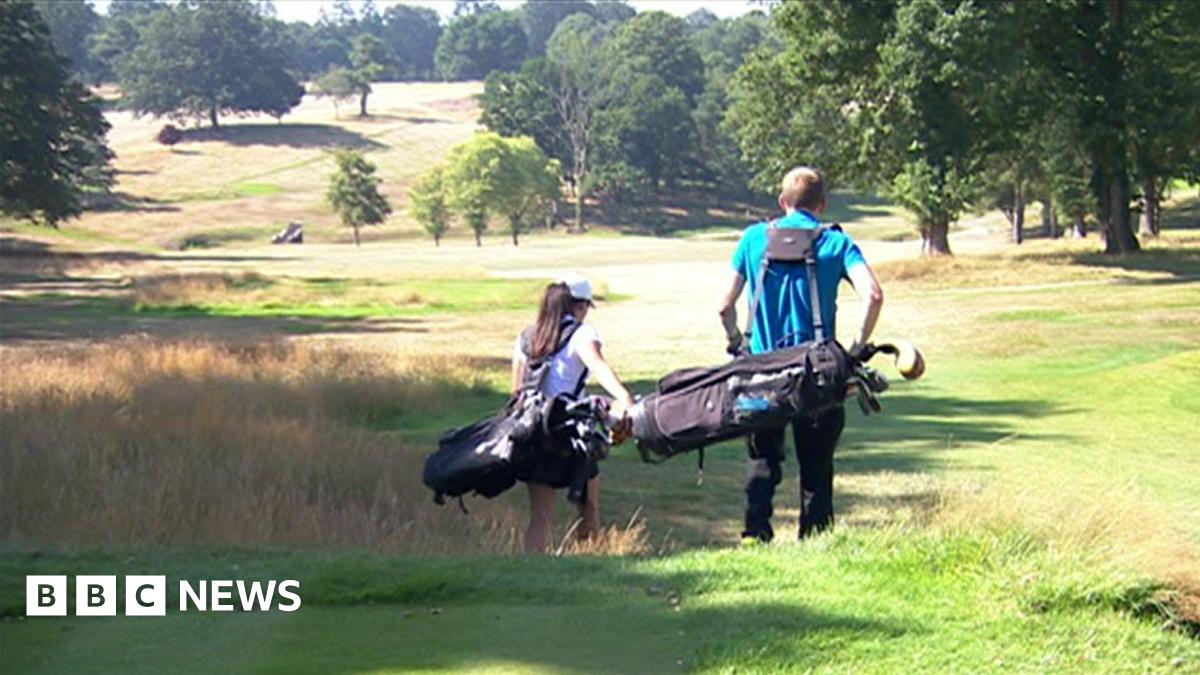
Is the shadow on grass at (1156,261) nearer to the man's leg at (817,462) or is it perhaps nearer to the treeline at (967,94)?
the treeline at (967,94)

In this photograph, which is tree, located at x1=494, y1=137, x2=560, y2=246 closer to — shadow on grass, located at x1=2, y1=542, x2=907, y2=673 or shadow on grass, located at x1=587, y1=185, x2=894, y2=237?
shadow on grass, located at x1=587, y1=185, x2=894, y2=237

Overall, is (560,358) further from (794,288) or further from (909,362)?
(909,362)

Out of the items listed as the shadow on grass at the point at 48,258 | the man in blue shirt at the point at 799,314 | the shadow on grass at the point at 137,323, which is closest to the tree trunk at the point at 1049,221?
the shadow on grass at the point at 48,258

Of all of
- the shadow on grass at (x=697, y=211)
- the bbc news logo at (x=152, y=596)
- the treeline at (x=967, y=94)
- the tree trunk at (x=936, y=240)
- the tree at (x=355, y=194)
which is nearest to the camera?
the bbc news logo at (x=152, y=596)

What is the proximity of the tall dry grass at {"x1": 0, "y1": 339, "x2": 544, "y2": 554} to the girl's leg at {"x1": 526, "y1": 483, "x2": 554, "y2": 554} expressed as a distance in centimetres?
36

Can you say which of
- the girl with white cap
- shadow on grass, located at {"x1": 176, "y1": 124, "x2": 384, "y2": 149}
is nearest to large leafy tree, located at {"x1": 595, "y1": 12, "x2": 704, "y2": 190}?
shadow on grass, located at {"x1": 176, "y1": 124, "x2": 384, "y2": 149}

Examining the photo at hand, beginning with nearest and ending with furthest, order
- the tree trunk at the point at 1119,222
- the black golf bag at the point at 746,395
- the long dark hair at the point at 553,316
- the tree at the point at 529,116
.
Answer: the black golf bag at the point at 746,395
the long dark hair at the point at 553,316
the tree trunk at the point at 1119,222
the tree at the point at 529,116

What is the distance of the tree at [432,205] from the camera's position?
128 meters

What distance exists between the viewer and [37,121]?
2566 inches

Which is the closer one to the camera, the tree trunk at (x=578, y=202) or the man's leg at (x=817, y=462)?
the man's leg at (x=817, y=462)

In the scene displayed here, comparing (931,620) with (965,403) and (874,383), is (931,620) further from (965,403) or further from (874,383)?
(965,403)

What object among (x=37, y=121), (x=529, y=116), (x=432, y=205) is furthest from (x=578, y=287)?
(x=529, y=116)

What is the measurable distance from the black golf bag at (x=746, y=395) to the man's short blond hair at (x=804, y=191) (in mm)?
902

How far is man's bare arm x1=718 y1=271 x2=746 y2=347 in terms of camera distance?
8.97 meters
